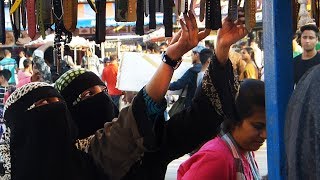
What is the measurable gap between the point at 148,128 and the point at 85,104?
0.51 metres

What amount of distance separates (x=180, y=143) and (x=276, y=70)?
36.7 inches

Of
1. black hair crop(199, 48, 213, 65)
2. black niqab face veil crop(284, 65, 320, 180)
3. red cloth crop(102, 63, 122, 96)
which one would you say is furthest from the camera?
red cloth crop(102, 63, 122, 96)

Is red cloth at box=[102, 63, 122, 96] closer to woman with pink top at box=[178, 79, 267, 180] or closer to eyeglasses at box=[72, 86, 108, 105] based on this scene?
eyeglasses at box=[72, 86, 108, 105]

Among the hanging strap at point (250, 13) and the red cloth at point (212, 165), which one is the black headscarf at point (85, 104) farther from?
the hanging strap at point (250, 13)

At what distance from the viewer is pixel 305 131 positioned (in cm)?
102

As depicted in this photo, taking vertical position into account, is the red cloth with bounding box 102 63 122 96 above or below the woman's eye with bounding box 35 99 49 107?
below

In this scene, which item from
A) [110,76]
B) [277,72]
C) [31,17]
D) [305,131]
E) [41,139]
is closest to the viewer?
[305,131]

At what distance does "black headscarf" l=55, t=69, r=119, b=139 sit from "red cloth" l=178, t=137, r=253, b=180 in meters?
0.54

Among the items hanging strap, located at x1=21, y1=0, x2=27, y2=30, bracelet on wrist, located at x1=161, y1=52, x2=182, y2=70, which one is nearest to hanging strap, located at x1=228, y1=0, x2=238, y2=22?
bracelet on wrist, located at x1=161, y1=52, x2=182, y2=70

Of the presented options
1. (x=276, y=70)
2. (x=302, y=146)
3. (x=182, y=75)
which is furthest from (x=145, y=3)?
(x=182, y=75)

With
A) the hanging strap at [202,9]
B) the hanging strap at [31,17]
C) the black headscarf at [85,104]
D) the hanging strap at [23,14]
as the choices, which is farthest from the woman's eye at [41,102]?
the hanging strap at [202,9]

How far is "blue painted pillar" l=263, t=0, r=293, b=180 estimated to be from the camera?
134 cm

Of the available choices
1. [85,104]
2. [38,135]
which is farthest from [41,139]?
[85,104]

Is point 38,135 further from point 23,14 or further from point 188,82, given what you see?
point 188,82
